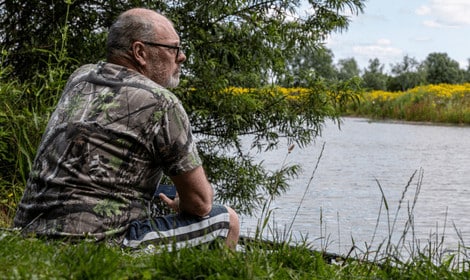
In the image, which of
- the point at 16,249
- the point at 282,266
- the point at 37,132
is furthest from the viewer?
the point at 37,132

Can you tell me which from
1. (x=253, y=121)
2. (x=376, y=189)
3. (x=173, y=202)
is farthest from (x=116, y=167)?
(x=376, y=189)

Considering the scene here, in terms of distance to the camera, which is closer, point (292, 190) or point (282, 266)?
point (282, 266)

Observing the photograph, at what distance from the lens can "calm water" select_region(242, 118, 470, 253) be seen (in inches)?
269

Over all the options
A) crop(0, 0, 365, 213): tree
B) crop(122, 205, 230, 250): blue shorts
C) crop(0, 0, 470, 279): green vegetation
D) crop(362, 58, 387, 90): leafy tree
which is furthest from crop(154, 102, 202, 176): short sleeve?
crop(362, 58, 387, 90): leafy tree

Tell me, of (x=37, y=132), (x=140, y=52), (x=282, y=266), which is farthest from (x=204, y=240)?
(x=37, y=132)

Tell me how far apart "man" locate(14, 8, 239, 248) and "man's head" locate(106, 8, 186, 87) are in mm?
90

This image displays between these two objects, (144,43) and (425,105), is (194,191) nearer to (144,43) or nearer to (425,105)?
(144,43)

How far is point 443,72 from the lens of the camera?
36.8 meters

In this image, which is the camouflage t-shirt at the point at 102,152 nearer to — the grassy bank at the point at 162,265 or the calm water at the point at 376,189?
the grassy bank at the point at 162,265

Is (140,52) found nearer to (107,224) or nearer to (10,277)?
(107,224)

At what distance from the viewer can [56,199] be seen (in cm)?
331

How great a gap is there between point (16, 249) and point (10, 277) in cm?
44

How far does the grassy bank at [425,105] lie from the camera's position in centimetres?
2236

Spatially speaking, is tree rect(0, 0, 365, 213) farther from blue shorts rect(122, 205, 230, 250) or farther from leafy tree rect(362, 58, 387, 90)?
leafy tree rect(362, 58, 387, 90)
